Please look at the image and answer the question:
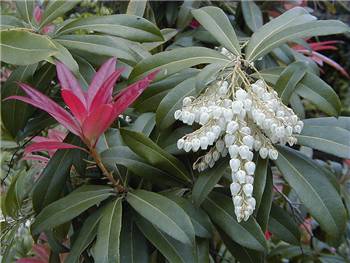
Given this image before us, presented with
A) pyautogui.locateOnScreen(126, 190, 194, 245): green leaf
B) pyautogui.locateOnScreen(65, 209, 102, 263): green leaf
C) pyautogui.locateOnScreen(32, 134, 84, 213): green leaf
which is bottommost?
pyautogui.locateOnScreen(65, 209, 102, 263): green leaf

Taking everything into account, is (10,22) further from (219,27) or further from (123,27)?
(219,27)

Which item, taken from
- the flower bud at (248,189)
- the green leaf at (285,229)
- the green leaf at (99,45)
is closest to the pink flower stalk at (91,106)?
the green leaf at (99,45)

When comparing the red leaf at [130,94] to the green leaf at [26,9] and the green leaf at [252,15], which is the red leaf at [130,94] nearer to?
the green leaf at [26,9]

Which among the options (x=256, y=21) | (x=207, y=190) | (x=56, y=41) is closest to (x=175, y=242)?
(x=207, y=190)

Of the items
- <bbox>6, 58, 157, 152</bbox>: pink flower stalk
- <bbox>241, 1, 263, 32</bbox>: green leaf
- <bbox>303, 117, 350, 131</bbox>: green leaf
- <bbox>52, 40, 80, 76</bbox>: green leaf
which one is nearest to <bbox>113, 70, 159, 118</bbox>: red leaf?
<bbox>6, 58, 157, 152</bbox>: pink flower stalk

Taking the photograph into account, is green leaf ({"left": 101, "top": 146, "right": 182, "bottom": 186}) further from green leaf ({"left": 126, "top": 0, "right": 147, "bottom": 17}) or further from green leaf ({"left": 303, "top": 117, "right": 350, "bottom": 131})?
green leaf ({"left": 126, "top": 0, "right": 147, "bottom": 17})

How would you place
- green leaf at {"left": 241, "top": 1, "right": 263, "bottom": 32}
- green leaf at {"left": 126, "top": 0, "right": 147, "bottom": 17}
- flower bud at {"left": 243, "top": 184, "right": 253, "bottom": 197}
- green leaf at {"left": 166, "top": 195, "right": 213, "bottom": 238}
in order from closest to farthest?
flower bud at {"left": 243, "top": 184, "right": 253, "bottom": 197} → green leaf at {"left": 166, "top": 195, "right": 213, "bottom": 238} → green leaf at {"left": 126, "top": 0, "right": 147, "bottom": 17} → green leaf at {"left": 241, "top": 1, "right": 263, "bottom": 32}
